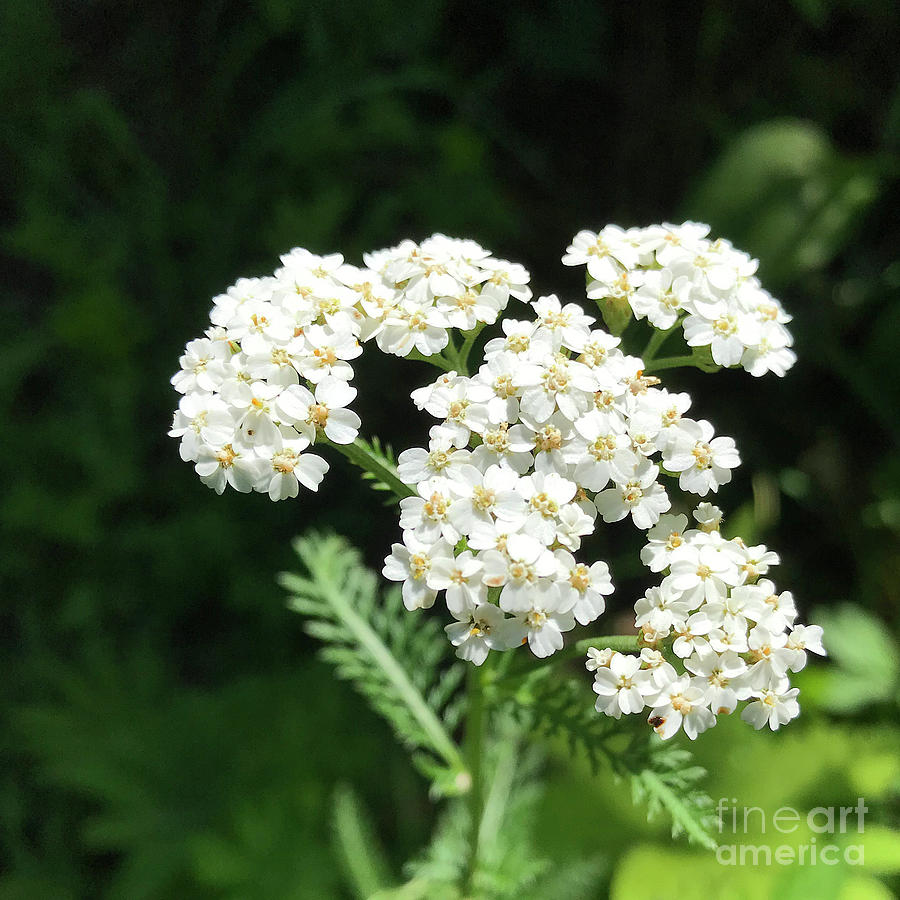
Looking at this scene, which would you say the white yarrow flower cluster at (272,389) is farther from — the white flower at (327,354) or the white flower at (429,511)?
the white flower at (429,511)

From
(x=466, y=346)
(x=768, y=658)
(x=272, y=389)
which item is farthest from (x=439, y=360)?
(x=768, y=658)

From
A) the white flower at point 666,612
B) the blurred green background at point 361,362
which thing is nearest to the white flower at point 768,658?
the white flower at point 666,612

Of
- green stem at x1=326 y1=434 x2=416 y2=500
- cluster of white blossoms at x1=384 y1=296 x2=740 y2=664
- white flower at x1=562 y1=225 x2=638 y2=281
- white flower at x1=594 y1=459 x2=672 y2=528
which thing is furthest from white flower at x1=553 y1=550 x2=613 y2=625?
white flower at x1=562 y1=225 x2=638 y2=281

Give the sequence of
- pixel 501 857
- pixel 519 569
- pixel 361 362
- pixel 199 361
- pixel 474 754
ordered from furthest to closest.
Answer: pixel 361 362, pixel 501 857, pixel 474 754, pixel 199 361, pixel 519 569

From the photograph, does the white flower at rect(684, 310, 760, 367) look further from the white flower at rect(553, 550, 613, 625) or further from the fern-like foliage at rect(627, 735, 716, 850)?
the fern-like foliage at rect(627, 735, 716, 850)

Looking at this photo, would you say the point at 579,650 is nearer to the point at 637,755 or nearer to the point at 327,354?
the point at 637,755

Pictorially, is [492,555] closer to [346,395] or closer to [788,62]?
[346,395]
